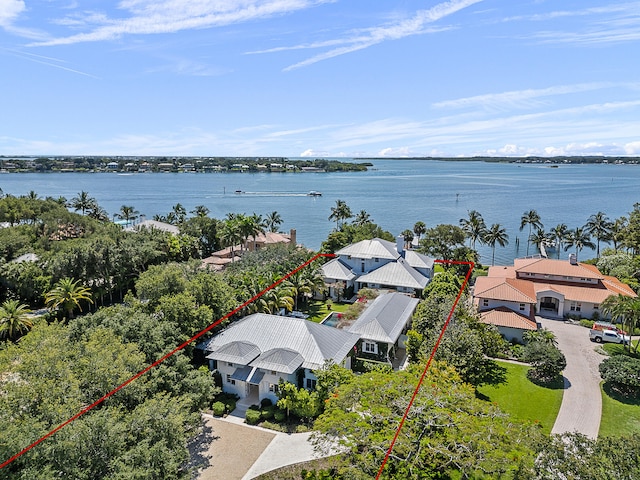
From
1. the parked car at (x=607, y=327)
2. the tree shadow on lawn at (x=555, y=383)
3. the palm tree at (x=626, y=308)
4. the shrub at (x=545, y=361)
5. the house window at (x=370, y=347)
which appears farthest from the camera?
the parked car at (x=607, y=327)

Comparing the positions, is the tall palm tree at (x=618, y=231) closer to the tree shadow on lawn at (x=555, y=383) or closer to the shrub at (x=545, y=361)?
the tree shadow on lawn at (x=555, y=383)

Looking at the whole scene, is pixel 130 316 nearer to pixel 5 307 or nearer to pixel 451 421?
pixel 5 307

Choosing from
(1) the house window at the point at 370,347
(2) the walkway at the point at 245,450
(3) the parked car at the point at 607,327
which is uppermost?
(1) the house window at the point at 370,347

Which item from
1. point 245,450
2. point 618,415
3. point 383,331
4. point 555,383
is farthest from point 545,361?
point 245,450

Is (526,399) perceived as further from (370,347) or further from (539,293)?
(539,293)

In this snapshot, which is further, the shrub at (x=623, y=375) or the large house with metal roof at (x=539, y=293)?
the large house with metal roof at (x=539, y=293)

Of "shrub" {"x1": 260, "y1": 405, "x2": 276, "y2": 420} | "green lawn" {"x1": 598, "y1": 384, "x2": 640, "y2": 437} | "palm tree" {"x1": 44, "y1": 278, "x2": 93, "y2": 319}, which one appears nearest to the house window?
"shrub" {"x1": 260, "y1": 405, "x2": 276, "y2": 420}

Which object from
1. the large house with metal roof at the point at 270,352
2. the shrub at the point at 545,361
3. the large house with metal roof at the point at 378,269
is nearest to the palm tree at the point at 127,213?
the large house with metal roof at the point at 378,269

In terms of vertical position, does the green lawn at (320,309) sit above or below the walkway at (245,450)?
above
